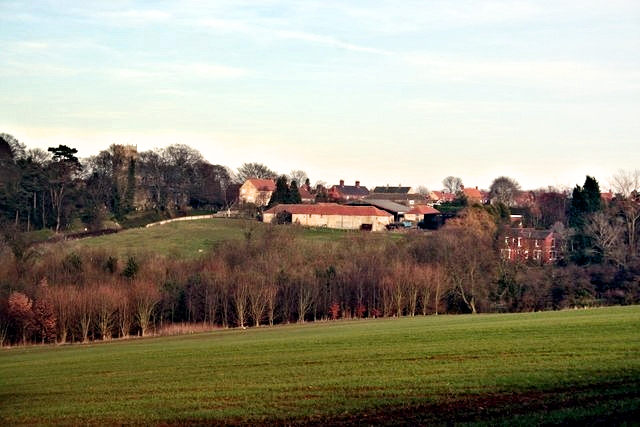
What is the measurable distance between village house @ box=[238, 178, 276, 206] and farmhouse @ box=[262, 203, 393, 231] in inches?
740

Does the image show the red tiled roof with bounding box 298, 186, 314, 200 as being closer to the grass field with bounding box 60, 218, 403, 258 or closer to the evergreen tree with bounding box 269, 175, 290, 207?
the evergreen tree with bounding box 269, 175, 290, 207

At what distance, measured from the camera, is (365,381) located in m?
24.7

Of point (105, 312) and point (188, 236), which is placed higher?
point (188, 236)

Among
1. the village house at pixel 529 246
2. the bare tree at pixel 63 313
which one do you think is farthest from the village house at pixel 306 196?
the bare tree at pixel 63 313

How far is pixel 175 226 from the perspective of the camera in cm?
11450

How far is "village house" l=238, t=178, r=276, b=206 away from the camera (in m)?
145

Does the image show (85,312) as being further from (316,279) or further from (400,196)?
(400,196)

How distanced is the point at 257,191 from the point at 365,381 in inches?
5175

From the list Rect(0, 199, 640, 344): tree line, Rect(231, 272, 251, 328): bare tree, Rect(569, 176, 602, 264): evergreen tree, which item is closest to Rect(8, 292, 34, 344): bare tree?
Rect(0, 199, 640, 344): tree line

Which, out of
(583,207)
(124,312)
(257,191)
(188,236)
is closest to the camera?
(124,312)

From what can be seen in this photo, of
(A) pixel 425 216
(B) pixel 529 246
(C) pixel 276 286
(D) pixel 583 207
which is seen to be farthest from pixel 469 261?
(A) pixel 425 216

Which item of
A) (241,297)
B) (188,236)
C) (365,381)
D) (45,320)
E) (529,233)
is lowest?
(45,320)

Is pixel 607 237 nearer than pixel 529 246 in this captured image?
Yes

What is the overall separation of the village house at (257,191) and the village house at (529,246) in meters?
53.4
